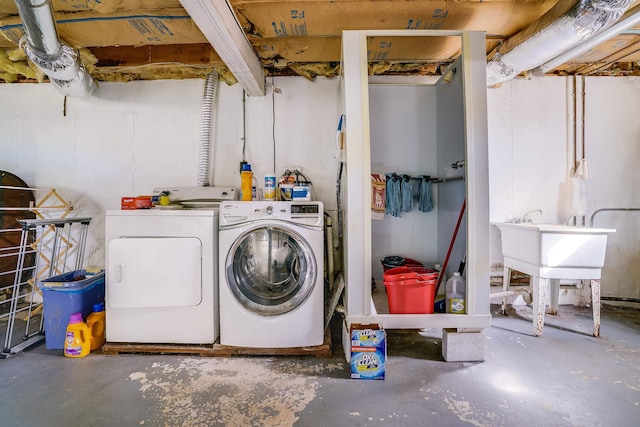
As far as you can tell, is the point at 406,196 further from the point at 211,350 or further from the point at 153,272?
the point at 153,272

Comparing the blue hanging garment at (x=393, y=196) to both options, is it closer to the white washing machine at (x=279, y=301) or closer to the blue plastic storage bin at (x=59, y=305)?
the white washing machine at (x=279, y=301)

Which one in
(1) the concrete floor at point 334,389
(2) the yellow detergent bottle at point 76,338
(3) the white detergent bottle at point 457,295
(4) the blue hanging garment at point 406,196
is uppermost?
(4) the blue hanging garment at point 406,196

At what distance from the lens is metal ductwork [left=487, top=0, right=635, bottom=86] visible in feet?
5.32

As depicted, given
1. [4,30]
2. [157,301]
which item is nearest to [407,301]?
[157,301]

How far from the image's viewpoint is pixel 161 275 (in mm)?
1906

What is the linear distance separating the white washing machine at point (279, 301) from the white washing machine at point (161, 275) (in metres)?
0.11

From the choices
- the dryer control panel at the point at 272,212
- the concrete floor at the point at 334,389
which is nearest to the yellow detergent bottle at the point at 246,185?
the dryer control panel at the point at 272,212

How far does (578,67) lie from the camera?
9.02 ft

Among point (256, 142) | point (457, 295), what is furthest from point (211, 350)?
point (256, 142)

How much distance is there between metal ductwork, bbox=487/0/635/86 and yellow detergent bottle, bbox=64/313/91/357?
11.6 ft

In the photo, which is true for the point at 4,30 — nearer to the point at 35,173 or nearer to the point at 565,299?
the point at 35,173

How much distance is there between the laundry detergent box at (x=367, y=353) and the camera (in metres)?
1.69

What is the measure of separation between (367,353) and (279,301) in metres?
0.67

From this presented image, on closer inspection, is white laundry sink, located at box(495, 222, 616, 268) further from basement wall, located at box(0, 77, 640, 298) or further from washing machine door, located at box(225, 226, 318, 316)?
washing machine door, located at box(225, 226, 318, 316)
